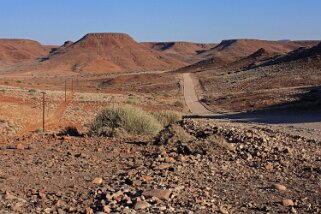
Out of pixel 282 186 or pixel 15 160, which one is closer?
pixel 282 186

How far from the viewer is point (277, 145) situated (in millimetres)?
11531

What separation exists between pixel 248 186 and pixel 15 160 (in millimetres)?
5021

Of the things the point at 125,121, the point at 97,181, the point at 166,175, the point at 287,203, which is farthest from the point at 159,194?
the point at 125,121

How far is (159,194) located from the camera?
7.54 metres

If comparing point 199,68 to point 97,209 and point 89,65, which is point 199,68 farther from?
point 97,209

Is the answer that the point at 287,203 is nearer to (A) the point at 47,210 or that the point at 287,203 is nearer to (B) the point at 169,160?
(B) the point at 169,160

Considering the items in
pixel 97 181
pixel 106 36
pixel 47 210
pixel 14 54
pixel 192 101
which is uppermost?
pixel 106 36

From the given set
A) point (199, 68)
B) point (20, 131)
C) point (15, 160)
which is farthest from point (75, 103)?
point (199, 68)

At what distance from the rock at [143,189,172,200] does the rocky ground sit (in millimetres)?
15

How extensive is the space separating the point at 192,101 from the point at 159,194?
3876 cm

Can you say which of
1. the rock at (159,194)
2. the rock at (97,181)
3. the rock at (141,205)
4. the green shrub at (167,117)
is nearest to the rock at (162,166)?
the rock at (97,181)

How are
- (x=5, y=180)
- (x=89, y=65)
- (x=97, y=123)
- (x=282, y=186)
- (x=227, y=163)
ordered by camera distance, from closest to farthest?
1. (x=282, y=186)
2. (x=5, y=180)
3. (x=227, y=163)
4. (x=97, y=123)
5. (x=89, y=65)

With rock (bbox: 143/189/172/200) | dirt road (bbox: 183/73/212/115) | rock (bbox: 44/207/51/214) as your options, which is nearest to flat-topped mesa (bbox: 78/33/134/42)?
dirt road (bbox: 183/73/212/115)

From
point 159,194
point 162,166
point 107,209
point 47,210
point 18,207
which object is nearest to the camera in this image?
point 107,209
